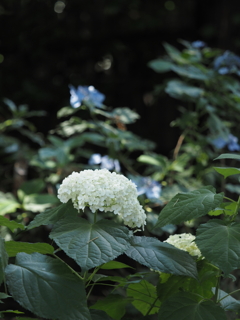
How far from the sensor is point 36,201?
173cm

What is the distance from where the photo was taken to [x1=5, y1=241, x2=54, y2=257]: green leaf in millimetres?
761

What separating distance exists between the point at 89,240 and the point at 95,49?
300 cm

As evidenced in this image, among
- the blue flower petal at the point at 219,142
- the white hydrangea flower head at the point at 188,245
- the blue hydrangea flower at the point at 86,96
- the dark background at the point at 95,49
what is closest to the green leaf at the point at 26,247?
the white hydrangea flower head at the point at 188,245

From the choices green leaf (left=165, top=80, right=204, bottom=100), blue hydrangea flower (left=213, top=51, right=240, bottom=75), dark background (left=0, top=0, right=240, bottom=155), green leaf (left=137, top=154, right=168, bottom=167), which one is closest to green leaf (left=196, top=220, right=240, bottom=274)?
green leaf (left=137, top=154, right=168, bottom=167)

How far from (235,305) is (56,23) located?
3.13m

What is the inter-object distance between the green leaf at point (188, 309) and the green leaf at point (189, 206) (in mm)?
147

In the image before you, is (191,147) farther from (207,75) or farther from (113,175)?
(113,175)

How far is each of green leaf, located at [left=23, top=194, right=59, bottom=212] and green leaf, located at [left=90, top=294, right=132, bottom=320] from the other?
0.85 m

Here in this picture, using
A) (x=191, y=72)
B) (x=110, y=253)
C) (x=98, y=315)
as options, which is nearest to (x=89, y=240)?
(x=110, y=253)

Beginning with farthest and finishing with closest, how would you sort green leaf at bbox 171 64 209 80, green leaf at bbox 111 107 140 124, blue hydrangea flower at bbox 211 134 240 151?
blue hydrangea flower at bbox 211 134 240 151
green leaf at bbox 171 64 209 80
green leaf at bbox 111 107 140 124

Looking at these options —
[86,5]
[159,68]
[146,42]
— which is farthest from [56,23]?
[159,68]

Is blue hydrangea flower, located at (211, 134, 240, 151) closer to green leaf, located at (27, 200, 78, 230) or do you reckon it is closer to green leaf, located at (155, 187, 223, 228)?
green leaf, located at (155, 187, 223, 228)

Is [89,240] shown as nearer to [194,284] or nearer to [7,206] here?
[194,284]

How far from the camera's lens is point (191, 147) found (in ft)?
6.94
